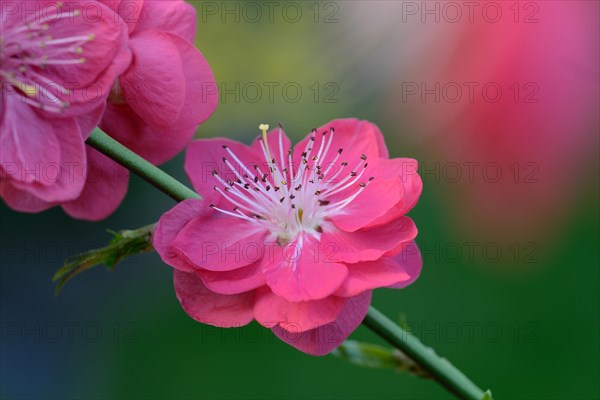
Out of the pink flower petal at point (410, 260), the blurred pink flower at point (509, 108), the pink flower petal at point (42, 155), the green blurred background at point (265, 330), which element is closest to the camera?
the pink flower petal at point (42, 155)

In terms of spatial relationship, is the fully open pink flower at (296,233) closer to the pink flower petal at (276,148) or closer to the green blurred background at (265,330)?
the pink flower petal at (276,148)

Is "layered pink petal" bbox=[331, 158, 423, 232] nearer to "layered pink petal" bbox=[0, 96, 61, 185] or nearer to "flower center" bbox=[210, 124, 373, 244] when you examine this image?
"flower center" bbox=[210, 124, 373, 244]

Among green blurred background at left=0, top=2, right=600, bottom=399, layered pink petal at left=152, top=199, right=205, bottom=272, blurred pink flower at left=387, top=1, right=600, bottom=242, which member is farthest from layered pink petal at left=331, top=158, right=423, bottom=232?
blurred pink flower at left=387, top=1, right=600, bottom=242

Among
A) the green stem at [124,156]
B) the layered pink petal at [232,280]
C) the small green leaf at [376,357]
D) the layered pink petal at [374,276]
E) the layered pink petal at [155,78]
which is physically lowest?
the small green leaf at [376,357]

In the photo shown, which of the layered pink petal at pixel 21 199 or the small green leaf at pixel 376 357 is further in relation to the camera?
the small green leaf at pixel 376 357

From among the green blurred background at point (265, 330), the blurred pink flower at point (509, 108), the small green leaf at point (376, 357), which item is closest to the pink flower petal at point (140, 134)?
the small green leaf at point (376, 357)
